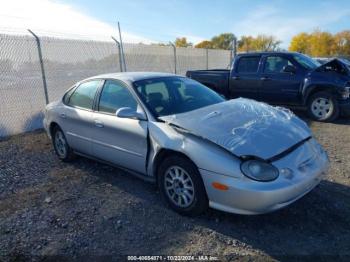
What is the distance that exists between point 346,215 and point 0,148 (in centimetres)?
650

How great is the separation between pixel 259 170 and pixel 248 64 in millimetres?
6514

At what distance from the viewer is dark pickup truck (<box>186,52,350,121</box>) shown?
729cm

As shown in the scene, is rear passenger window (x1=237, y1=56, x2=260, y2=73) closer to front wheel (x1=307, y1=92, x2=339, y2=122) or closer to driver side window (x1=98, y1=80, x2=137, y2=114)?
front wheel (x1=307, y1=92, x2=339, y2=122)

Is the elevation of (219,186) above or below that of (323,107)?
above

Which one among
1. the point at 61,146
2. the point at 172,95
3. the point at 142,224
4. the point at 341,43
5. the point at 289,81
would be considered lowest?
the point at 142,224

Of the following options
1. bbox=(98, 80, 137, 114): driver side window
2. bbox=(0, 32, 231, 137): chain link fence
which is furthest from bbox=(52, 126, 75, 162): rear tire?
bbox=(0, 32, 231, 137): chain link fence

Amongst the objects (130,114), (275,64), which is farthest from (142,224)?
(275,64)

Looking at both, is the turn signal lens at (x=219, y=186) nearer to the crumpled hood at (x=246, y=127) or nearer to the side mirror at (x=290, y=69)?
the crumpled hood at (x=246, y=127)

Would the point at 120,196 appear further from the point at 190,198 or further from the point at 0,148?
the point at 0,148

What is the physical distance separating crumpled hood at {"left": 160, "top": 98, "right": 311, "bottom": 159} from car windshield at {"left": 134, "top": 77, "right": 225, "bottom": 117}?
0.75ft

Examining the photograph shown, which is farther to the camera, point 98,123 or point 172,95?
point 98,123

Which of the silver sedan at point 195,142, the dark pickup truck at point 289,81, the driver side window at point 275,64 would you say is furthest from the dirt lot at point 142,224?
the driver side window at point 275,64

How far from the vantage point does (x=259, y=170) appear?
282 cm

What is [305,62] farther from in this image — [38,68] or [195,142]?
[38,68]
